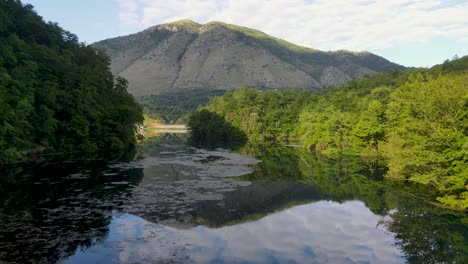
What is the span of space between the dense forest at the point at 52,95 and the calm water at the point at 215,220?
427 inches

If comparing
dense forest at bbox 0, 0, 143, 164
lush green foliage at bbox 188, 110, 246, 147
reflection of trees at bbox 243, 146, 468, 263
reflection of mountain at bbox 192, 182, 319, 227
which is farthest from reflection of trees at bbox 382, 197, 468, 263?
lush green foliage at bbox 188, 110, 246, 147

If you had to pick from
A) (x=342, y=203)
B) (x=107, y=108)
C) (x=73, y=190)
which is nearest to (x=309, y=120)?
(x=107, y=108)

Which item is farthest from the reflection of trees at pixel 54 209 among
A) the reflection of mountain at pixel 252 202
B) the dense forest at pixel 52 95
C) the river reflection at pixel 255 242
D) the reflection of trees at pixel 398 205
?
the reflection of trees at pixel 398 205

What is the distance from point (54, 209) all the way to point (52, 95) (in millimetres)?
41915

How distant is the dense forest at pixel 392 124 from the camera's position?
37500 millimetres

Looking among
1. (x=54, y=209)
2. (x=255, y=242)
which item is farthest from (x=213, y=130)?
(x=255, y=242)

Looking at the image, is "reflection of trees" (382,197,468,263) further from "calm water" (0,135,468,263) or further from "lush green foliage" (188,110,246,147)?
"lush green foliage" (188,110,246,147)

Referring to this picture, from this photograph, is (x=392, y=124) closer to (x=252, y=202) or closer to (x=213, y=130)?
(x=252, y=202)

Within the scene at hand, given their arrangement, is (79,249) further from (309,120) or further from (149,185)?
(309,120)

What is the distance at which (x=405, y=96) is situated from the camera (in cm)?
6462

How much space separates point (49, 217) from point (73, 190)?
10.7 m

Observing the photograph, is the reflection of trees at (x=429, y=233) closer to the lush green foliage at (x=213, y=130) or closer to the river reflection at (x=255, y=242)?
the river reflection at (x=255, y=242)

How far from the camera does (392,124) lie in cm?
7012

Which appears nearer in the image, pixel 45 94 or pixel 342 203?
pixel 342 203
